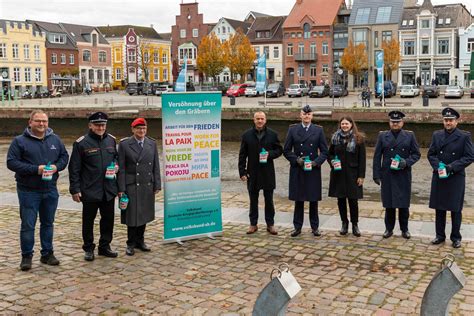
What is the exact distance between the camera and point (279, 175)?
19844mm

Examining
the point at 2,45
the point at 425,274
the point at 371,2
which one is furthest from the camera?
the point at 371,2

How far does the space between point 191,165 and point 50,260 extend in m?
2.49

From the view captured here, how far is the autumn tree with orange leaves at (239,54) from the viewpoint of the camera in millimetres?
70188

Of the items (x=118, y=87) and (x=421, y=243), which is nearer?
(x=421, y=243)

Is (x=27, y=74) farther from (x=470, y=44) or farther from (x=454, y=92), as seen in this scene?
(x=470, y=44)

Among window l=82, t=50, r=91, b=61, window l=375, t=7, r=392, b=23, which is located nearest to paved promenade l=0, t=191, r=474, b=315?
window l=375, t=7, r=392, b=23

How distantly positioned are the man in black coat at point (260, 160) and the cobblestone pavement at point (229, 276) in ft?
1.46

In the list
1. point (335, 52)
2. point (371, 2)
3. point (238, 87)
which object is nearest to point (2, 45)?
point (238, 87)

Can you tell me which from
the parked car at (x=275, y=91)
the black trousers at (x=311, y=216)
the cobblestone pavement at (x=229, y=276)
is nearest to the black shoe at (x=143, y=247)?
the cobblestone pavement at (x=229, y=276)

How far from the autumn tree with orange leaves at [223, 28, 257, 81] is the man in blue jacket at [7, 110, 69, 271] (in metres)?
63.4

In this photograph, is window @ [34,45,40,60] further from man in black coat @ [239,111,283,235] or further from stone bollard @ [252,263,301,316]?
stone bollard @ [252,263,301,316]

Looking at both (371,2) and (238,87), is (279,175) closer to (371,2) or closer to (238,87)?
(238,87)

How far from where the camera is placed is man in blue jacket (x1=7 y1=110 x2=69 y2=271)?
7.47 m

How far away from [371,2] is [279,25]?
500 inches
